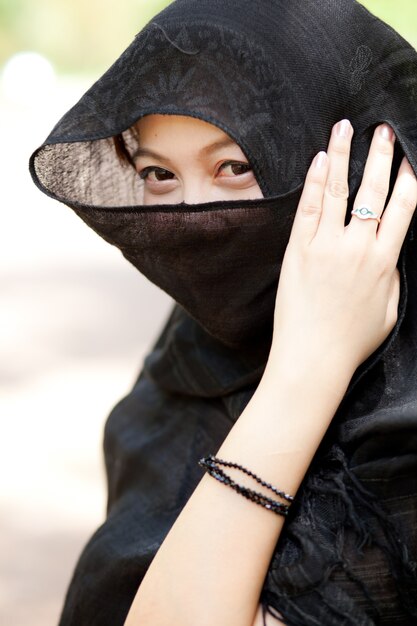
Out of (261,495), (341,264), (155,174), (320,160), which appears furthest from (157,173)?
(261,495)

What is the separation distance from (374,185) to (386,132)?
11 cm

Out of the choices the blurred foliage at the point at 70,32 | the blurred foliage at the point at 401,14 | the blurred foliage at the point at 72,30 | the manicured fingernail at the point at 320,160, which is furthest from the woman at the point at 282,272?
the blurred foliage at the point at 70,32

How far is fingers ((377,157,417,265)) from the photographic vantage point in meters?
1.87

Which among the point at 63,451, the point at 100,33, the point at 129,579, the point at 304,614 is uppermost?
the point at 100,33

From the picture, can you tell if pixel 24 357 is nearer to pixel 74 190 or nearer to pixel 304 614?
pixel 74 190

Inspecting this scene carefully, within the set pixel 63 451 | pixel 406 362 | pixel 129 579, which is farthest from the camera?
pixel 63 451

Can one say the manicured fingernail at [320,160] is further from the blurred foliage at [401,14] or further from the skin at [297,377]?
the blurred foliage at [401,14]

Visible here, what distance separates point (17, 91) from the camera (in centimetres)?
1440

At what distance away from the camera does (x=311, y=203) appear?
1.89m

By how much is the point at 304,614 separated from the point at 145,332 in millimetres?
4354

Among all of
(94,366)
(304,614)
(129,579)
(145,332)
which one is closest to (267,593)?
(304,614)

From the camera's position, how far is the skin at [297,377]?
5.75ft

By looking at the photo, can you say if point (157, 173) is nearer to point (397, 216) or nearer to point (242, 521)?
point (397, 216)

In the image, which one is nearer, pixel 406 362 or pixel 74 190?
pixel 406 362
